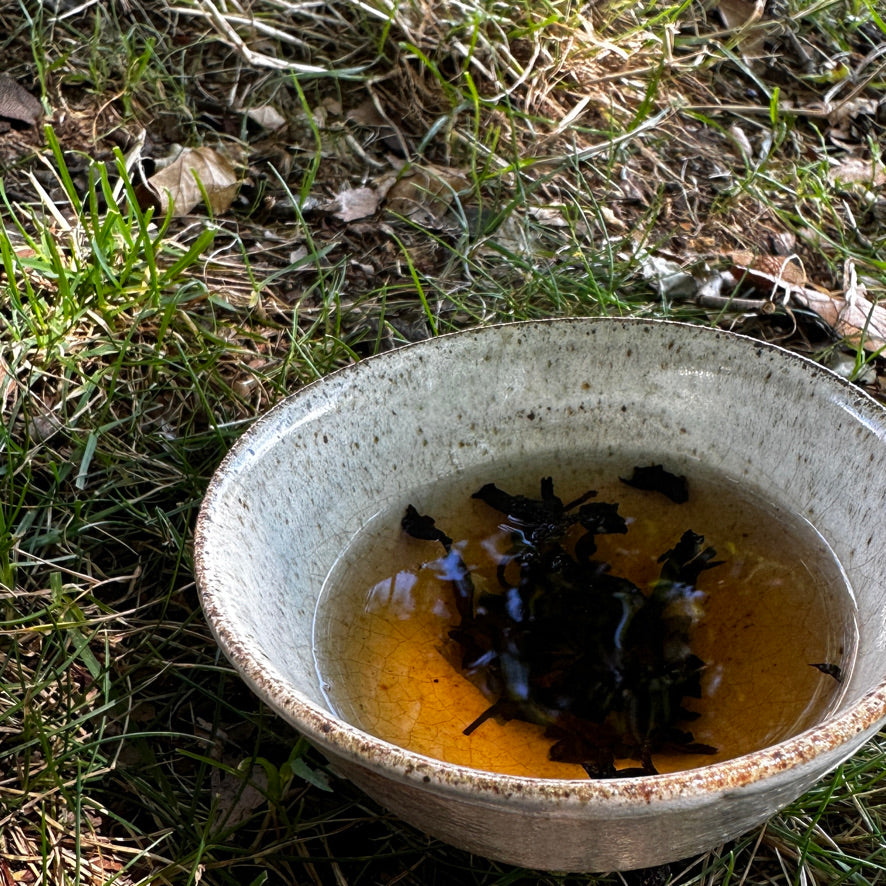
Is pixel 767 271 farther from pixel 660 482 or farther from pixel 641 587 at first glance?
pixel 641 587

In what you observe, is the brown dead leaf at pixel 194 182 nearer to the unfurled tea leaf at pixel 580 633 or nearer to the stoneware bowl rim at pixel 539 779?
the unfurled tea leaf at pixel 580 633

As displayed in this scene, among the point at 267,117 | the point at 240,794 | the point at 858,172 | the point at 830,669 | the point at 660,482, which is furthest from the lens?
the point at 858,172

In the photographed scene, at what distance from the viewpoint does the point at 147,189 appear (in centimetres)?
221

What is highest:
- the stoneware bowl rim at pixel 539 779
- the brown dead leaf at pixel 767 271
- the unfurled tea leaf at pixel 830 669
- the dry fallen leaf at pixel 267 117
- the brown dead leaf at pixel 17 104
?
the stoneware bowl rim at pixel 539 779

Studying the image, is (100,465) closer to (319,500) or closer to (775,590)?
(319,500)

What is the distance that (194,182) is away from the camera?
2.28 metres

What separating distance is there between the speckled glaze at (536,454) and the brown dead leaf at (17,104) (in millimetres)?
1448

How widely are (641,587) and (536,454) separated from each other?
266 millimetres

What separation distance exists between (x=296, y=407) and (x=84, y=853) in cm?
65

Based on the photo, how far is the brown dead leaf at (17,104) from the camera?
7.68ft

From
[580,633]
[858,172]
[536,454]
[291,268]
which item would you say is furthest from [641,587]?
[858,172]

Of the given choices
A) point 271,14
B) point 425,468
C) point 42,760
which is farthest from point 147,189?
point 42,760

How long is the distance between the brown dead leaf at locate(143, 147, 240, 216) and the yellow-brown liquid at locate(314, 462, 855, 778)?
1.10 m

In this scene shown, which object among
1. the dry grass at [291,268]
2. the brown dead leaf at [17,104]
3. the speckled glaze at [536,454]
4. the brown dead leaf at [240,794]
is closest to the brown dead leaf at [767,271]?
the dry grass at [291,268]
